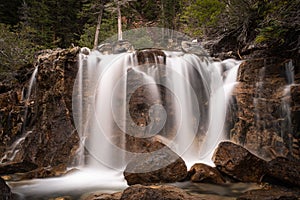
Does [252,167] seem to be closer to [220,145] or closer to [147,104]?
[220,145]

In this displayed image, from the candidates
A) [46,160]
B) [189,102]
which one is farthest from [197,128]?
[46,160]

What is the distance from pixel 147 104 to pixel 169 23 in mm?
17652

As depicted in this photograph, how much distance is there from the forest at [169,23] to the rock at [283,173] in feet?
13.1

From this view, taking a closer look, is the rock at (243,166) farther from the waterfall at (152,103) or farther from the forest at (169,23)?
the forest at (169,23)

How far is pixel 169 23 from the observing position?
24703 millimetres

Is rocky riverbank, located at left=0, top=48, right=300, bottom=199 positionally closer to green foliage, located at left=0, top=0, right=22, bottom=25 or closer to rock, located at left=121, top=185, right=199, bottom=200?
rock, located at left=121, top=185, right=199, bottom=200

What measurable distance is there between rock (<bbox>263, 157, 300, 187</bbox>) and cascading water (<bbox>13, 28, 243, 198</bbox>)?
255cm

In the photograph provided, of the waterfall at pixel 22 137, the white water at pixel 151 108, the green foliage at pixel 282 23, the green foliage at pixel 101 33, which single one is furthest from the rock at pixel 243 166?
the green foliage at pixel 101 33

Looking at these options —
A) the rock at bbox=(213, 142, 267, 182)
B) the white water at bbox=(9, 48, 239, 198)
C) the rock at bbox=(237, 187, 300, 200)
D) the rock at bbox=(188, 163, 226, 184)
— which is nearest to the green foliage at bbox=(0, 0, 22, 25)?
the white water at bbox=(9, 48, 239, 198)

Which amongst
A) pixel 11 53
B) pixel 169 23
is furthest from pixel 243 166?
pixel 169 23

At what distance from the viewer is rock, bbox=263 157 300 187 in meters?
5.05

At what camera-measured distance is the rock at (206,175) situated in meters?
5.82

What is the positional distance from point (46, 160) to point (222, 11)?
9.96 metres

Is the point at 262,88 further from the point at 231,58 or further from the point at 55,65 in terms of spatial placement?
the point at 55,65
